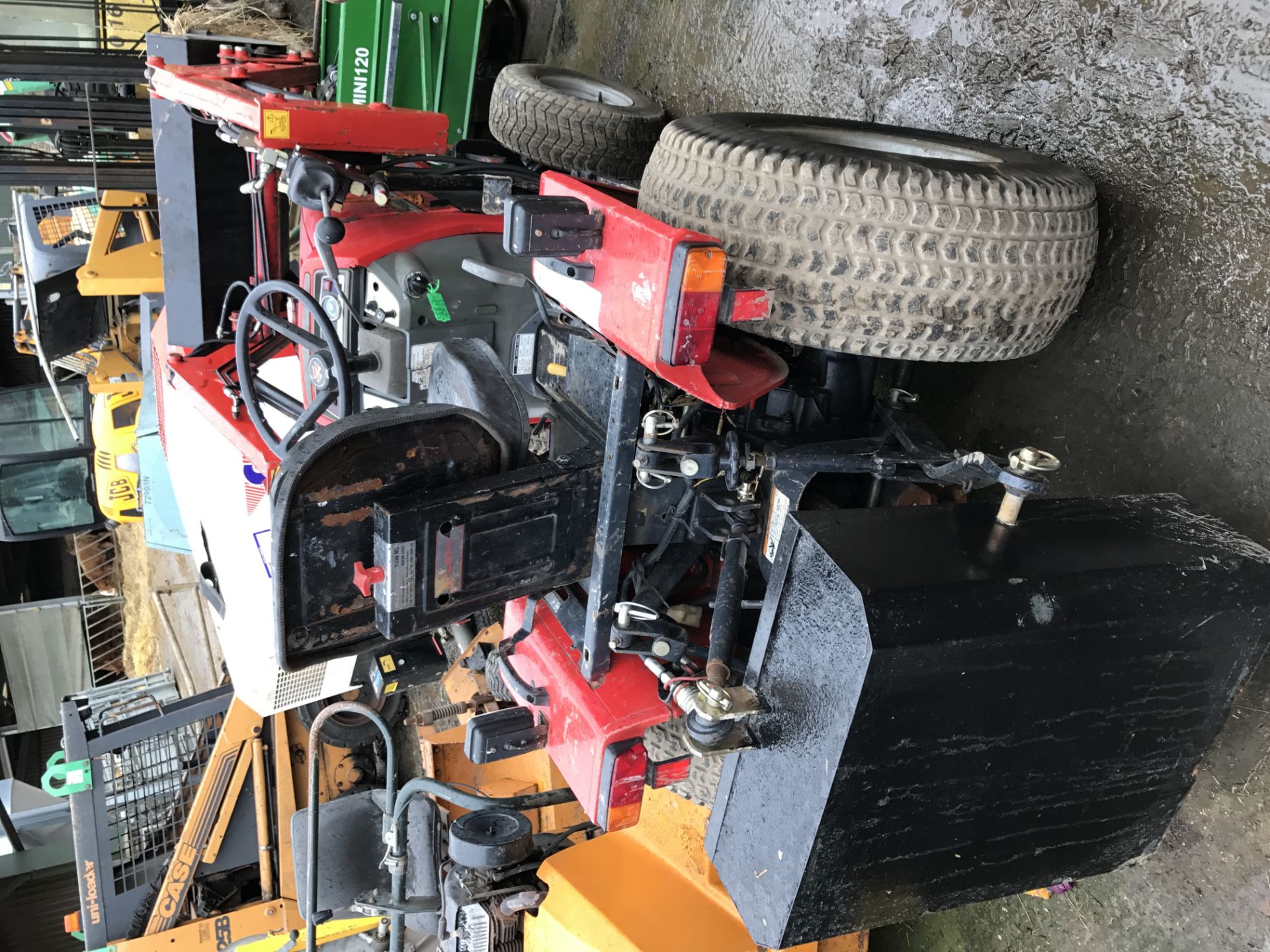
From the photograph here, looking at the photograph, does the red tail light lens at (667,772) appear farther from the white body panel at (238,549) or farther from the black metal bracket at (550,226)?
the white body panel at (238,549)

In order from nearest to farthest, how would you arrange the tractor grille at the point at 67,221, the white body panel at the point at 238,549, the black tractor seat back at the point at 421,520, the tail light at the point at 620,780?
the black tractor seat back at the point at 421,520
the tail light at the point at 620,780
the white body panel at the point at 238,549
the tractor grille at the point at 67,221

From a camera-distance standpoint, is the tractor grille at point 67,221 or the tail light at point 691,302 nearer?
the tail light at point 691,302

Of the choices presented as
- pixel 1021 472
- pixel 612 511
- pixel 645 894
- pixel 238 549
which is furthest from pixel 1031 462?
pixel 238 549

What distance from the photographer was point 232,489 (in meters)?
3.05

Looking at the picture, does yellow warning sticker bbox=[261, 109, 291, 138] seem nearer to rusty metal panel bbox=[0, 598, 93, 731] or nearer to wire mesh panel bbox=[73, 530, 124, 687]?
rusty metal panel bbox=[0, 598, 93, 731]

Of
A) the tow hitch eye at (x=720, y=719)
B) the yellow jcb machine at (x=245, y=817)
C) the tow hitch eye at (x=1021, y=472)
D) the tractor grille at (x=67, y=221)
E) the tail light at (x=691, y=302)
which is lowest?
the yellow jcb machine at (x=245, y=817)

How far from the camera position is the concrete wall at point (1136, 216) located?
1888mm

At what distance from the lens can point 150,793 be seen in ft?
14.5

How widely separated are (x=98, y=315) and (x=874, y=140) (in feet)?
20.5

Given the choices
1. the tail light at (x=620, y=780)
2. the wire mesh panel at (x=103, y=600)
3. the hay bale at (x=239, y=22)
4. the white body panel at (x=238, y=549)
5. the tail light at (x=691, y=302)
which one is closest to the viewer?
the tail light at (x=691, y=302)

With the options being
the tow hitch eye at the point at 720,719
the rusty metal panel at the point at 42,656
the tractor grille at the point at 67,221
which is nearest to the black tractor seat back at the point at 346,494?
the tow hitch eye at the point at 720,719

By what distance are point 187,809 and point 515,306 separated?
347 centimetres

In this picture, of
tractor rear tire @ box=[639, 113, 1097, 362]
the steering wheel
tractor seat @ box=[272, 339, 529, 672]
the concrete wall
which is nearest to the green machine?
the steering wheel

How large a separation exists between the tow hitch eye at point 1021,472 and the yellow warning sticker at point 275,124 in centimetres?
215
